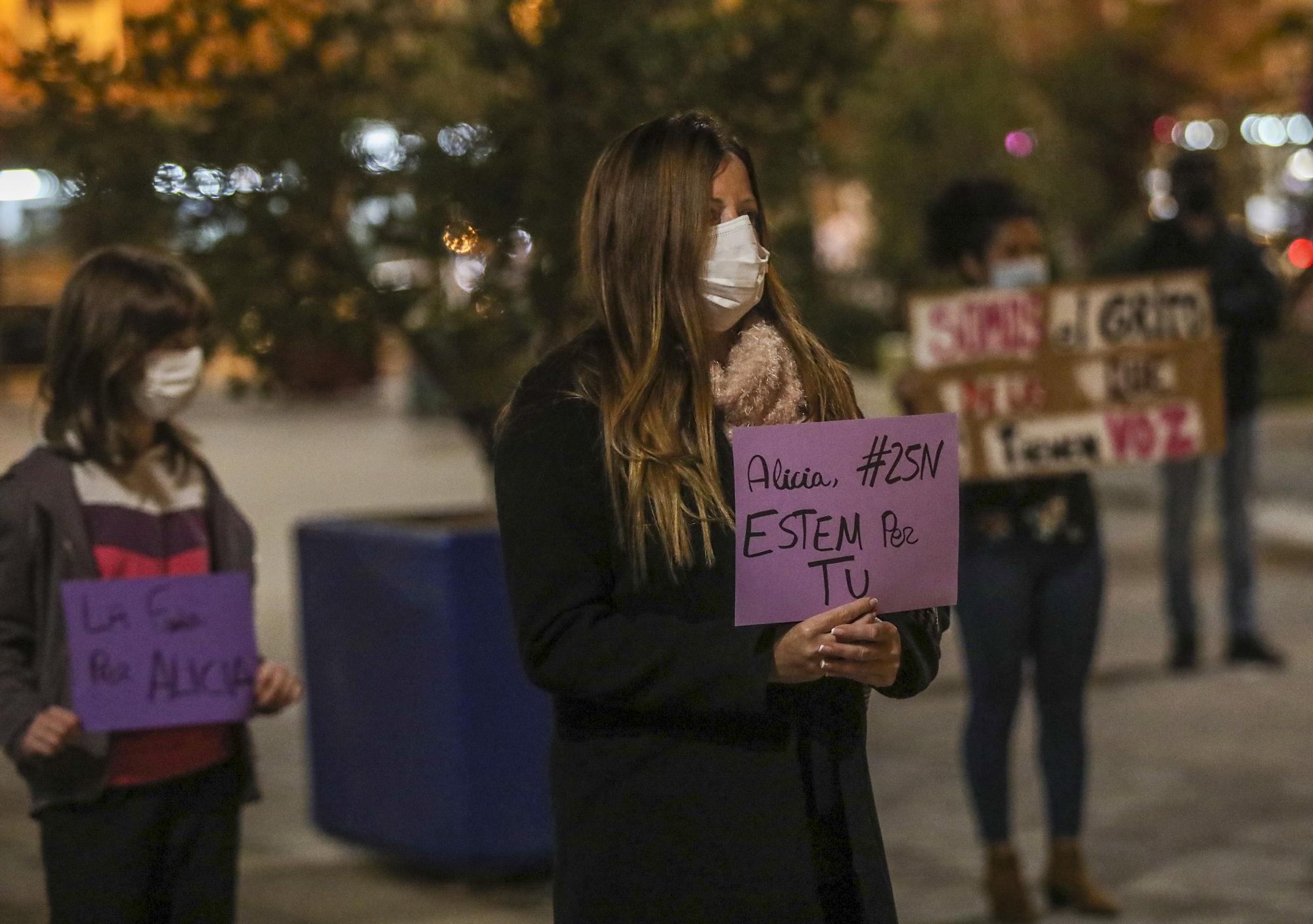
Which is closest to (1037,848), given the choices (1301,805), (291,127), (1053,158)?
(1301,805)

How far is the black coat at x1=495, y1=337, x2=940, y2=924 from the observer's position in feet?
7.90

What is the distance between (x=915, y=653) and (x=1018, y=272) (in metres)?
3.09

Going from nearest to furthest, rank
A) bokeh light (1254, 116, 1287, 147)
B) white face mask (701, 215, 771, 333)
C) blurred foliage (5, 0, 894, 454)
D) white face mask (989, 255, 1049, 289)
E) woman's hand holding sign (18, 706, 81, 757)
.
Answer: white face mask (701, 215, 771, 333) < woman's hand holding sign (18, 706, 81, 757) < white face mask (989, 255, 1049, 289) < blurred foliage (5, 0, 894, 454) < bokeh light (1254, 116, 1287, 147)

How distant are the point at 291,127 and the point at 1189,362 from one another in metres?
2.88

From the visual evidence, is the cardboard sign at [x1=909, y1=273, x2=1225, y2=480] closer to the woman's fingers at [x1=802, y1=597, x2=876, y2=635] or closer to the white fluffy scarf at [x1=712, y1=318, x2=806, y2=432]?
the white fluffy scarf at [x1=712, y1=318, x2=806, y2=432]

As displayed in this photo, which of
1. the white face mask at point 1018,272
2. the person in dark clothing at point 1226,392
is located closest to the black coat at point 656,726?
the white face mask at point 1018,272

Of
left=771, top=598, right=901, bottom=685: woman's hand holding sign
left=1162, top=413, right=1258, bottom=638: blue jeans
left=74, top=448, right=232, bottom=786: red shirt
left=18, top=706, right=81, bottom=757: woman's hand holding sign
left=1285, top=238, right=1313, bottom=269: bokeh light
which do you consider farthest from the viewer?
left=1285, top=238, right=1313, bottom=269: bokeh light

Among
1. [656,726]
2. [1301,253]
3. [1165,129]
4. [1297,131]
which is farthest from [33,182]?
[1297,131]

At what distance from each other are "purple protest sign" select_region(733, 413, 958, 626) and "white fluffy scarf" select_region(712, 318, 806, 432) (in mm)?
90

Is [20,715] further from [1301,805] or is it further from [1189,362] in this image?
[1301,805]

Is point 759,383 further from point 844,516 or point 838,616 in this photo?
point 838,616

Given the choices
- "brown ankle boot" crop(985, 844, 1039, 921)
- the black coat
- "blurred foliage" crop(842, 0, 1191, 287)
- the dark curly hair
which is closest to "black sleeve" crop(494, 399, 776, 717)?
the black coat

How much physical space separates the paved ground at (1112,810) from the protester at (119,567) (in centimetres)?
195

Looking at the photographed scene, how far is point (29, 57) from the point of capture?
17.8ft
